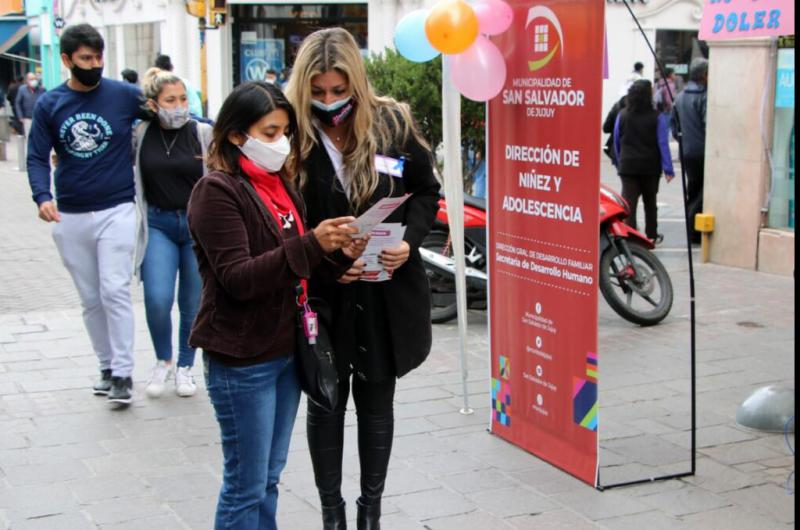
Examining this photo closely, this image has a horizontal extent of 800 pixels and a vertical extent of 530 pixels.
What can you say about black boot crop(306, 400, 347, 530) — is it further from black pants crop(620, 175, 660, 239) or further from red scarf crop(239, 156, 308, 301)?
black pants crop(620, 175, 660, 239)

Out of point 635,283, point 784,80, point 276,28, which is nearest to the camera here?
point 635,283

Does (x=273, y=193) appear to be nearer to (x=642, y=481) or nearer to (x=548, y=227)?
(x=548, y=227)

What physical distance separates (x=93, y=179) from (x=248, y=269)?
2.89m

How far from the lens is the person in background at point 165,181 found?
19.0ft

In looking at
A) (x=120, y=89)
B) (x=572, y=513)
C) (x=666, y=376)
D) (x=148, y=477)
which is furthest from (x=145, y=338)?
(x=572, y=513)

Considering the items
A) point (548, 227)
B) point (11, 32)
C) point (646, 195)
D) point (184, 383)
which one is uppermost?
point (11, 32)

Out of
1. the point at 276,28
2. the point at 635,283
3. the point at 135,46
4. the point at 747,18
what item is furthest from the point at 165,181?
the point at 135,46

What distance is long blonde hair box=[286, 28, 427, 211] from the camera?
12.3 feet

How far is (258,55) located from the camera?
29.7 m

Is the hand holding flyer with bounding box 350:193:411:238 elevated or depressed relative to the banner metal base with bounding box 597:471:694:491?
elevated

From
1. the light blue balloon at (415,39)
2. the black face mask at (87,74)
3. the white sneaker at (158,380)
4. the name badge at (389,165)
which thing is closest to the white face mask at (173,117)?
the black face mask at (87,74)

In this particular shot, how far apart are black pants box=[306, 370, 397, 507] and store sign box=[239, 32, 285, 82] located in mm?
26078

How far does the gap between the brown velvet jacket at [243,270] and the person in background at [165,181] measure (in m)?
2.58

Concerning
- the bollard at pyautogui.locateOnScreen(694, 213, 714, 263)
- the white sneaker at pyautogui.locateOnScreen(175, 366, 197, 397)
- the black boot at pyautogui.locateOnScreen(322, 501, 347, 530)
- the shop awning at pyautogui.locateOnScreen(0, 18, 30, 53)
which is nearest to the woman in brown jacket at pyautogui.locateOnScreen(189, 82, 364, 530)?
the black boot at pyautogui.locateOnScreen(322, 501, 347, 530)
